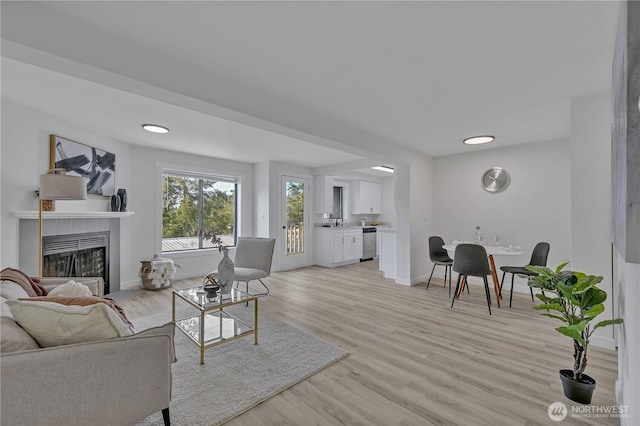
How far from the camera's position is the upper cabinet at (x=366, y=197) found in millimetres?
7695

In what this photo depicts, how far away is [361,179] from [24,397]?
7.25 metres

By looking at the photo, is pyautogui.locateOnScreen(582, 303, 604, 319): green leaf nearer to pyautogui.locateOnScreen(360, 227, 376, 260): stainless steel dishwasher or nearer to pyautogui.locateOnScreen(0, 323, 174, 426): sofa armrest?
pyautogui.locateOnScreen(0, 323, 174, 426): sofa armrest

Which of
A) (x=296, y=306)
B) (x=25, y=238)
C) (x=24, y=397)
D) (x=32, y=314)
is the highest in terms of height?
(x=25, y=238)

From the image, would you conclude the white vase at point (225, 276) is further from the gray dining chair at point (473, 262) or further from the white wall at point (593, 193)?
the white wall at point (593, 193)

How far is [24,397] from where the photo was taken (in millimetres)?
1105

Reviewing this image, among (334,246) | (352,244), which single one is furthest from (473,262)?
(352,244)

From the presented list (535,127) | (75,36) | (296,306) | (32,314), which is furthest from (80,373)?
(535,127)

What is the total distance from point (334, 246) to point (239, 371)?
177 inches

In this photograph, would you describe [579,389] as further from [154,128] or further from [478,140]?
[154,128]

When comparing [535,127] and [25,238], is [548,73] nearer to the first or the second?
[535,127]

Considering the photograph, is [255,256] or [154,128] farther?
[255,256]

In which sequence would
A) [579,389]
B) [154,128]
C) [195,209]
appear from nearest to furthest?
[579,389], [154,128], [195,209]

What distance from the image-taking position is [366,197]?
784 centimetres

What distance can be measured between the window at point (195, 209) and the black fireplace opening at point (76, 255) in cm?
105
